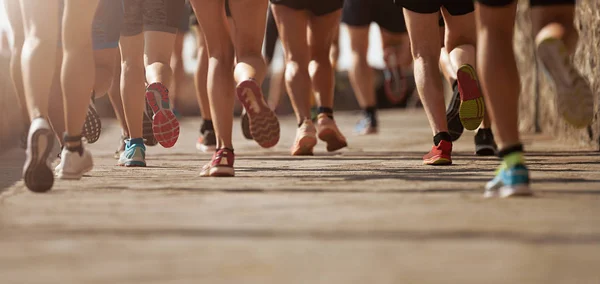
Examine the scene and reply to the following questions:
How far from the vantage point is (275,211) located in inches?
139

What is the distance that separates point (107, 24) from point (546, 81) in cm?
Answer: 466

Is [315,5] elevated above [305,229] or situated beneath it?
elevated above

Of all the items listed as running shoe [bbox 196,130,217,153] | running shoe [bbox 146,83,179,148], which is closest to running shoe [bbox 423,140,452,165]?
running shoe [bbox 146,83,179,148]

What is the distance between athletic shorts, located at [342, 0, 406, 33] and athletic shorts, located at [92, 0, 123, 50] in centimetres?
329

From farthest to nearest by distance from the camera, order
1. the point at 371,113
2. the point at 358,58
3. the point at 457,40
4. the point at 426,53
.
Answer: the point at 371,113, the point at 358,58, the point at 457,40, the point at 426,53

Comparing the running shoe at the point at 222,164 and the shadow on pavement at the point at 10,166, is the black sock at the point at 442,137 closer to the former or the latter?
the running shoe at the point at 222,164

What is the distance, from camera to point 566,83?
3.83m

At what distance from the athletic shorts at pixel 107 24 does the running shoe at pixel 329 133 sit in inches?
71.4

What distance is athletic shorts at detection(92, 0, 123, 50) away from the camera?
227 inches

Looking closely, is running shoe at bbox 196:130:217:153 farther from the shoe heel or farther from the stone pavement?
the shoe heel

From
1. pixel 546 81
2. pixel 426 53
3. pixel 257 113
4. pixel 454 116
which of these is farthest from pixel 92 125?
pixel 546 81

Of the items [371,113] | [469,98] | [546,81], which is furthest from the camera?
[371,113]

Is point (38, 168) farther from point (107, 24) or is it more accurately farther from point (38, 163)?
point (107, 24)

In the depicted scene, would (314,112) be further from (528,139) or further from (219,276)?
(219,276)
